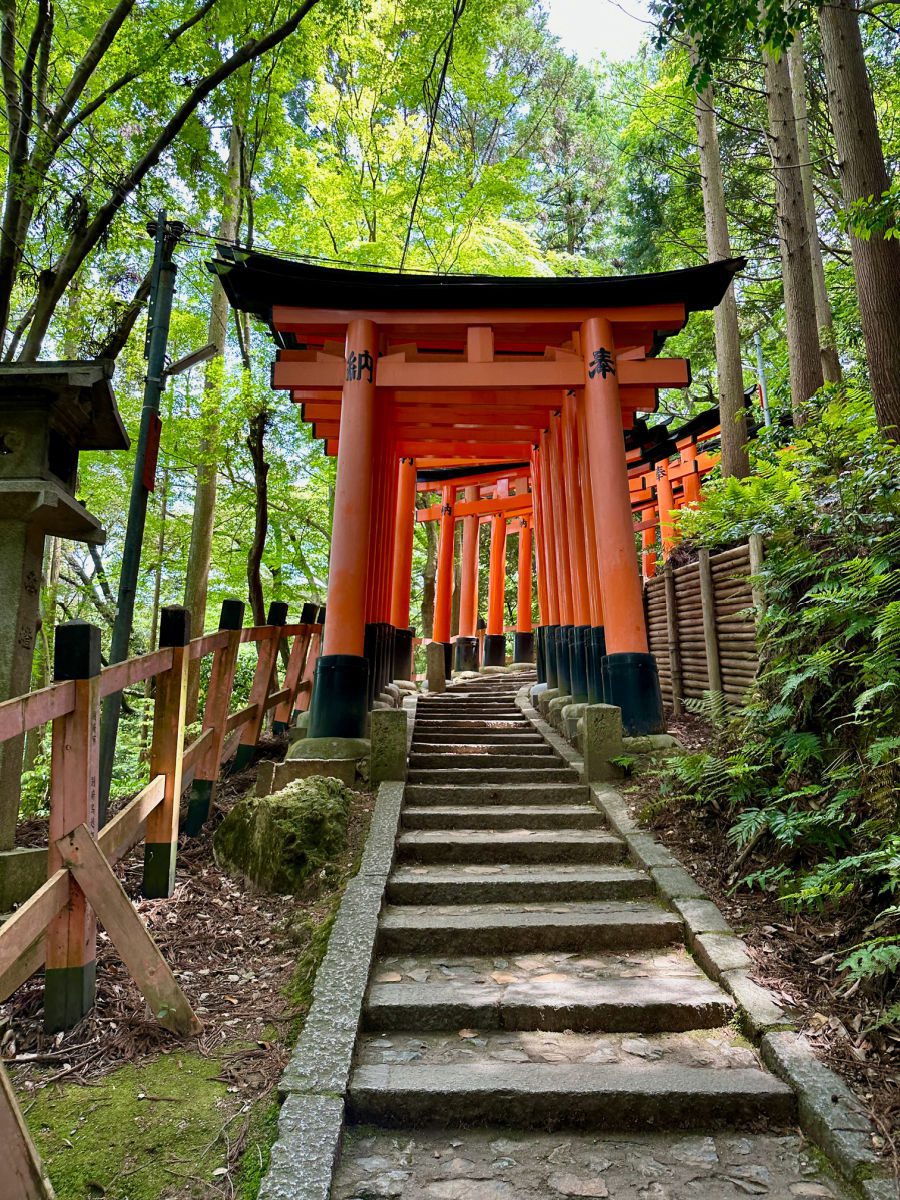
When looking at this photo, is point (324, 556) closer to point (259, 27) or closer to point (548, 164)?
point (259, 27)

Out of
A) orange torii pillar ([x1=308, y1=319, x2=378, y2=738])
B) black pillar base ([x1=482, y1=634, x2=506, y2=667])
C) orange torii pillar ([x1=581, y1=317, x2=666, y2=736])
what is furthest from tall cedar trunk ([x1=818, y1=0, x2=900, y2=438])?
black pillar base ([x1=482, y1=634, x2=506, y2=667])

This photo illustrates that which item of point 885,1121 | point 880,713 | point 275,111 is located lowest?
point 885,1121

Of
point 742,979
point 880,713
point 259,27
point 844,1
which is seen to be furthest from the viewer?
point 259,27

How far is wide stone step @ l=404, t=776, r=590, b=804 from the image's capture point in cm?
567

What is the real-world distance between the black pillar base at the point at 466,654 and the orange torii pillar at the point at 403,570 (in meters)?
3.37

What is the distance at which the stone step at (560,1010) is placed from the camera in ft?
9.92

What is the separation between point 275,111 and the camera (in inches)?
439

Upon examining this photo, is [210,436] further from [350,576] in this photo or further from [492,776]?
[492,776]

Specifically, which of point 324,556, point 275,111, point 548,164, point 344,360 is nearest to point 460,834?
point 344,360

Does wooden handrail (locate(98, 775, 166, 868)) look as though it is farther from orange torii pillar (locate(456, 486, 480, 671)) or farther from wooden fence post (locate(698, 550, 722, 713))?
orange torii pillar (locate(456, 486, 480, 671))

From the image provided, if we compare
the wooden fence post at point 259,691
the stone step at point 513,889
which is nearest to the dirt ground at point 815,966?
the stone step at point 513,889

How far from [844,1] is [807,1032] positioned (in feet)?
25.7

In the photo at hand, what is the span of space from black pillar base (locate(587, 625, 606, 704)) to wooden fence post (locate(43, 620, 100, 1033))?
5.62 m

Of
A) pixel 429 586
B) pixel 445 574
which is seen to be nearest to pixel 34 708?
pixel 445 574
